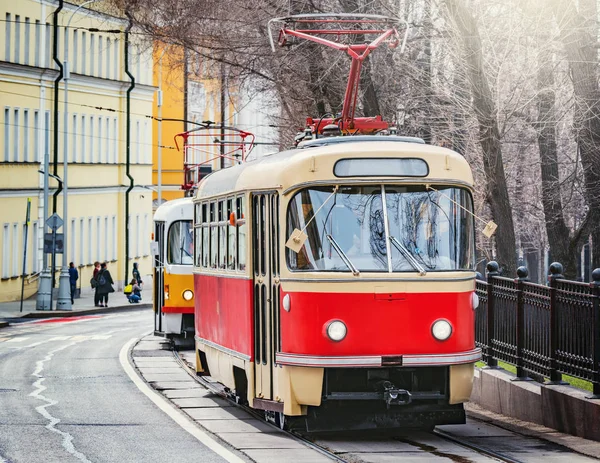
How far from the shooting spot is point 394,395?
14828 mm

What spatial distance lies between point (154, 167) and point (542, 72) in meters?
57.3

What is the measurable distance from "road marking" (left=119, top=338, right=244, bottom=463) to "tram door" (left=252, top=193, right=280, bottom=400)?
805 millimetres

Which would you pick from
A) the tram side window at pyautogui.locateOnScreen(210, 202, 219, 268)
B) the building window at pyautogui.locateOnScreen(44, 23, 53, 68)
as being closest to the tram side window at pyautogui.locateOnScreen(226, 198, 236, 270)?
the tram side window at pyautogui.locateOnScreen(210, 202, 219, 268)

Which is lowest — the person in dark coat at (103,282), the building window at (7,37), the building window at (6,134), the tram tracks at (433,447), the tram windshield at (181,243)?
the tram tracks at (433,447)

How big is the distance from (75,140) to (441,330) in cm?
5083

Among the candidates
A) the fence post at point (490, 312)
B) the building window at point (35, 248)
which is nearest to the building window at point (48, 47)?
the building window at point (35, 248)

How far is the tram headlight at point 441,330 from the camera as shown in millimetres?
14991

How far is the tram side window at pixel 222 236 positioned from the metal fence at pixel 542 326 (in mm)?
3256

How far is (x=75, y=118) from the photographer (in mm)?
64500

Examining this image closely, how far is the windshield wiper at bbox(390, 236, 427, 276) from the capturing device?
15.0 meters

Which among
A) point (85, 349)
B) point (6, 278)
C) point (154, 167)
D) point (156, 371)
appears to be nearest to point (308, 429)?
point (156, 371)

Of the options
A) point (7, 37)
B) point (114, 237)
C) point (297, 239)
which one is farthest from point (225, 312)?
point (114, 237)

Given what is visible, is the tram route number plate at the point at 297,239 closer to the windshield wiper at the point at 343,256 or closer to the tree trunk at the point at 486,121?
the windshield wiper at the point at 343,256

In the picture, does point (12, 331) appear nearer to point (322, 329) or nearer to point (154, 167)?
point (322, 329)
